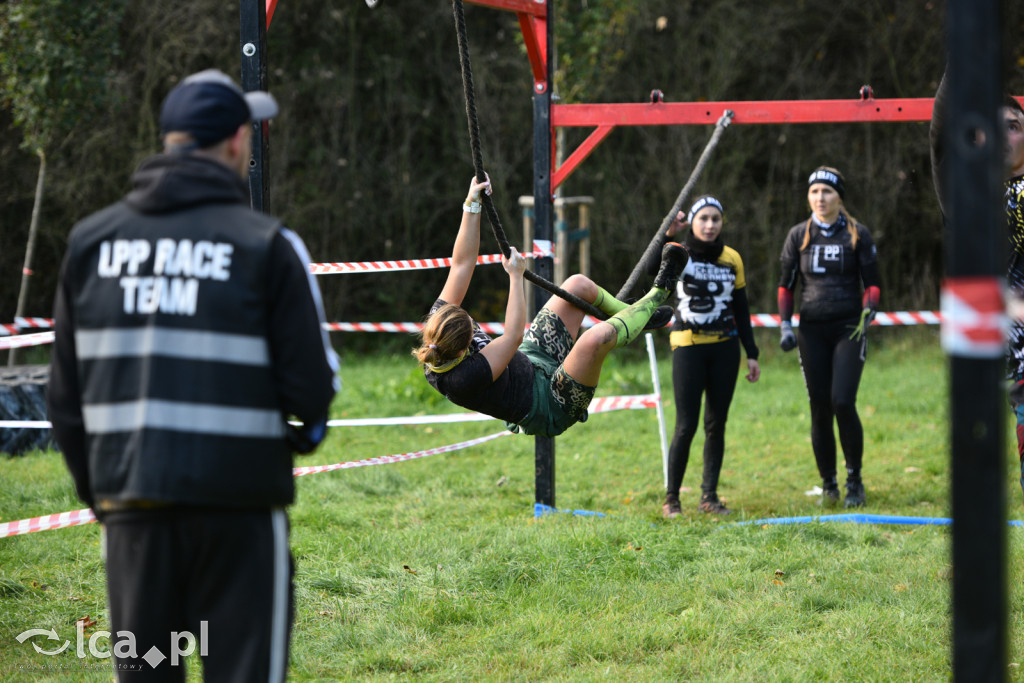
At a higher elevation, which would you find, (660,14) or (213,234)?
(660,14)

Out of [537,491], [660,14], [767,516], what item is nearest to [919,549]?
[767,516]

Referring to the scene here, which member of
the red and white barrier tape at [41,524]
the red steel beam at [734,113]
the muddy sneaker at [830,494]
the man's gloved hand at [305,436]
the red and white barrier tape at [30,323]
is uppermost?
the red steel beam at [734,113]

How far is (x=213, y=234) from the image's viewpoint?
6.20ft

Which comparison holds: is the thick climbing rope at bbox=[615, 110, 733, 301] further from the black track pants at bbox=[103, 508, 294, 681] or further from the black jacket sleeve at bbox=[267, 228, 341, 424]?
the black track pants at bbox=[103, 508, 294, 681]

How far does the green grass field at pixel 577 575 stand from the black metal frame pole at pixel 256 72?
5.71 feet

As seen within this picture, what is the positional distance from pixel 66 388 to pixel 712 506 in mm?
4373

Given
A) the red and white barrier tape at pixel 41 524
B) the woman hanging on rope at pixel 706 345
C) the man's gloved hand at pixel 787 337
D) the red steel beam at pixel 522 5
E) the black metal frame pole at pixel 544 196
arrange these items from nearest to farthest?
1. the red and white barrier tape at pixel 41 524
2. the red steel beam at pixel 522 5
3. the black metal frame pole at pixel 544 196
4. the woman hanging on rope at pixel 706 345
5. the man's gloved hand at pixel 787 337

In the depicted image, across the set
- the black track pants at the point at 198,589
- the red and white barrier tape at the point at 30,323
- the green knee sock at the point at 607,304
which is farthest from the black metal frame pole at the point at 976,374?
the red and white barrier tape at the point at 30,323

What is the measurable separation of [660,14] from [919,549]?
978 centimetres

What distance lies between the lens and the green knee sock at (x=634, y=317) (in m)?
4.36

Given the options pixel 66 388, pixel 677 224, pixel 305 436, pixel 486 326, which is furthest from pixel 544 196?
pixel 66 388

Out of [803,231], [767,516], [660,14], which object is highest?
[660,14]

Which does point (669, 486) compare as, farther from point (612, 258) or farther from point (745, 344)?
point (612, 258)

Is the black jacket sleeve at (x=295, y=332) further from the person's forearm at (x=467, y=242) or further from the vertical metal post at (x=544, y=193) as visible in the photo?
the vertical metal post at (x=544, y=193)
